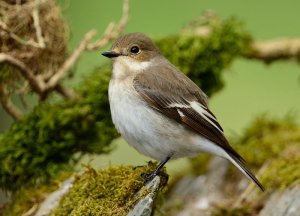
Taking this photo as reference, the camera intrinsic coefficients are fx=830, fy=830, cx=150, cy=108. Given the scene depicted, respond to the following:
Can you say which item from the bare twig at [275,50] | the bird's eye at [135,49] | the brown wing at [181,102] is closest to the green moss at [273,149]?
the brown wing at [181,102]

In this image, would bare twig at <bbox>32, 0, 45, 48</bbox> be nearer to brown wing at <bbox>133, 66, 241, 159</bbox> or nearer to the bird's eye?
the bird's eye

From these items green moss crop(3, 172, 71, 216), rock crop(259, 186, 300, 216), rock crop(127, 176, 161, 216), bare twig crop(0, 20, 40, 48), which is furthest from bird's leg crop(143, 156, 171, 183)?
bare twig crop(0, 20, 40, 48)

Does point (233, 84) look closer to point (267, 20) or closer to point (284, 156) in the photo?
point (267, 20)

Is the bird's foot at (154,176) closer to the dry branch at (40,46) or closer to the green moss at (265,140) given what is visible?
the green moss at (265,140)

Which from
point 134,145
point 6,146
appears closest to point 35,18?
point 6,146

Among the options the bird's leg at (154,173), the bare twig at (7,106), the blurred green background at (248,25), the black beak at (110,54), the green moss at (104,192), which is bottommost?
the blurred green background at (248,25)

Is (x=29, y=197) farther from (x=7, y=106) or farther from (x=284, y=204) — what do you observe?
(x=284, y=204)

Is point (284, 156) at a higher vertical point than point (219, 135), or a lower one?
lower
